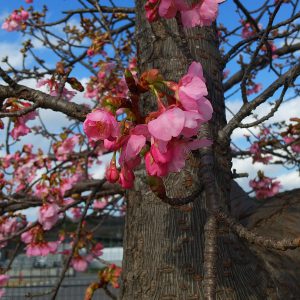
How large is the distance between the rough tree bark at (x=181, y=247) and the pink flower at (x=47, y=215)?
1238 millimetres

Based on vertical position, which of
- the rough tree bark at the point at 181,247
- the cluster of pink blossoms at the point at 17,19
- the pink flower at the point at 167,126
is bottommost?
the rough tree bark at the point at 181,247

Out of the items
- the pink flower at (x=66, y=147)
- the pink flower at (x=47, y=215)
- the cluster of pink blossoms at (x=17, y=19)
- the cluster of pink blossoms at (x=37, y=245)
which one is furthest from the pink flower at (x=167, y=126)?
the cluster of pink blossoms at (x=17, y=19)

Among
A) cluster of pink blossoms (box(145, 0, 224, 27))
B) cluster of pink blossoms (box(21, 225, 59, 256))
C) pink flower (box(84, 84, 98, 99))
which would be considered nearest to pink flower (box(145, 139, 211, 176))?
cluster of pink blossoms (box(145, 0, 224, 27))

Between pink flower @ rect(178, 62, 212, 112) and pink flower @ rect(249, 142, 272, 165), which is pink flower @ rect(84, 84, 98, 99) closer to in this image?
pink flower @ rect(249, 142, 272, 165)

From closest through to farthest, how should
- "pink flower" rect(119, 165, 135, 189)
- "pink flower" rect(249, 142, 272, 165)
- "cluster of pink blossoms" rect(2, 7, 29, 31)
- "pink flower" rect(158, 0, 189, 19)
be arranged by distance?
"pink flower" rect(119, 165, 135, 189), "pink flower" rect(158, 0, 189, 19), "pink flower" rect(249, 142, 272, 165), "cluster of pink blossoms" rect(2, 7, 29, 31)

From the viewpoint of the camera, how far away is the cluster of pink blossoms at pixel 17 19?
4.14 metres

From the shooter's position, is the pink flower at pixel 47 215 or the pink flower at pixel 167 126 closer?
the pink flower at pixel 167 126

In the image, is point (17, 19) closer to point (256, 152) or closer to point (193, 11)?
point (256, 152)

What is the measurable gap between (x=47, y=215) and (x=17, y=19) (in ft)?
8.49

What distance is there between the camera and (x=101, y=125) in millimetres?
761

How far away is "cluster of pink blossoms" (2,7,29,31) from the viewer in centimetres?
414

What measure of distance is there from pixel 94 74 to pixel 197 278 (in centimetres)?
303

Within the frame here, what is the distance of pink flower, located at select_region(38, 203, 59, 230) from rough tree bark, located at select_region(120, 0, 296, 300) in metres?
1.24

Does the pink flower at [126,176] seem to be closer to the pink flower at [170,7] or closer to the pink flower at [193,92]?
the pink flower at [193,92]
